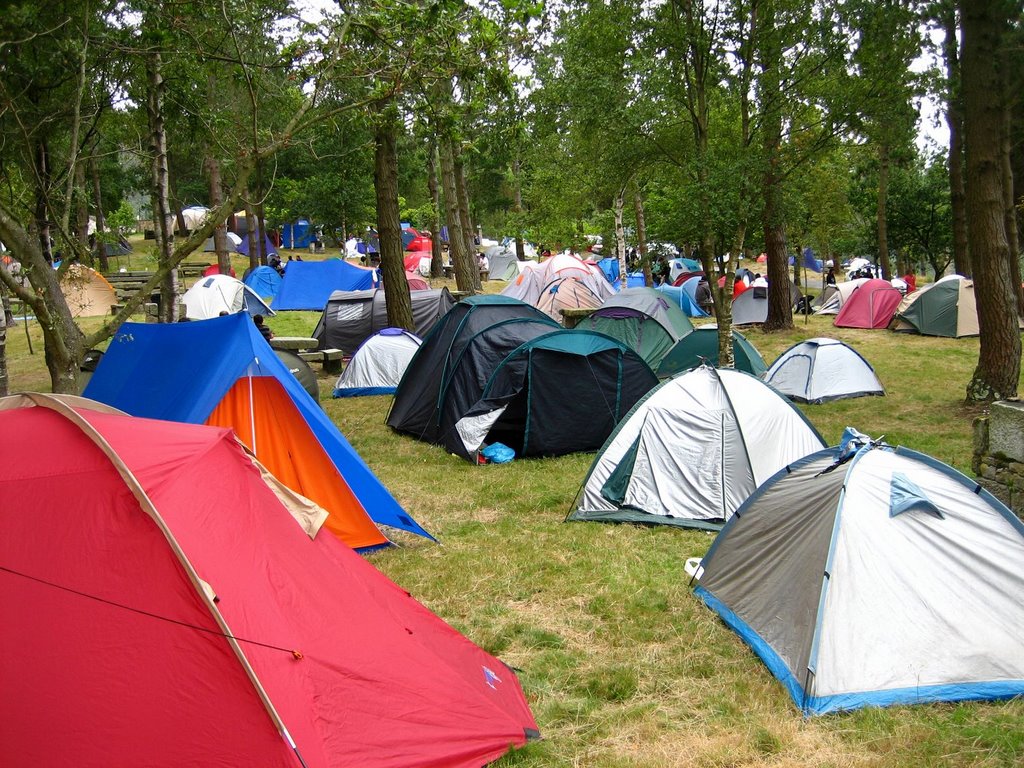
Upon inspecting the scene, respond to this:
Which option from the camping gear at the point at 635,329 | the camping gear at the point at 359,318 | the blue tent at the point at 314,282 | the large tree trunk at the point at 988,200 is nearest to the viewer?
the large tree trunk at the point at 988,200

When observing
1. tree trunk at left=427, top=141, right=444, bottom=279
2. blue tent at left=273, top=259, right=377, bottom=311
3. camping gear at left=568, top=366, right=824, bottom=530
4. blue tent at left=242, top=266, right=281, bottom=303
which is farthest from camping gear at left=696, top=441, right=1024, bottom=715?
blue tent at left=242, top=266, right=281, bottom=303

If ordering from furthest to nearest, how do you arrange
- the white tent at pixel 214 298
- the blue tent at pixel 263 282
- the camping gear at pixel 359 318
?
the blue tent at pixel 263 282, the white tent at pixel 214 298, the camping gear at pixel 359 318

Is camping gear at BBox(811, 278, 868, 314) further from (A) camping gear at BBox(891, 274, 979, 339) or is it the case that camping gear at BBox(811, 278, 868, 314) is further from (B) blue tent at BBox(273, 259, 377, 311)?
(B) blue tent at BBox(273, 259, 377, 311)

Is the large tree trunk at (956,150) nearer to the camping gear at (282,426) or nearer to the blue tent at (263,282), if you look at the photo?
the camping gear at (282,426)

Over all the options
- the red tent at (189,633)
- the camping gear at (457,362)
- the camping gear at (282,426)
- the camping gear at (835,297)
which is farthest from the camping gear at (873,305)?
the red tent at (189,633)

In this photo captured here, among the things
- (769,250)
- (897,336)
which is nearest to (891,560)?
(769,250)

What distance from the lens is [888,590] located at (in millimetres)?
4586

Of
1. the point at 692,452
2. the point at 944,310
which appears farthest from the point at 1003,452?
the point at 944,310

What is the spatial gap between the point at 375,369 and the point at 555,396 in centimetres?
503

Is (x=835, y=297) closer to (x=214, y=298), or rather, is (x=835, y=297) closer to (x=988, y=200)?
(x=988, y=200)

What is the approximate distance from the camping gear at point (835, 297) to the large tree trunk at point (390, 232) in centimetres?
1224

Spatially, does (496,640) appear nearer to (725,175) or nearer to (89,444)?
(89,444)

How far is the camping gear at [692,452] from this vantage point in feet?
24.7

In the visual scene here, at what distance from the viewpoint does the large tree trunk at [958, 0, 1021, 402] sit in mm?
10508
